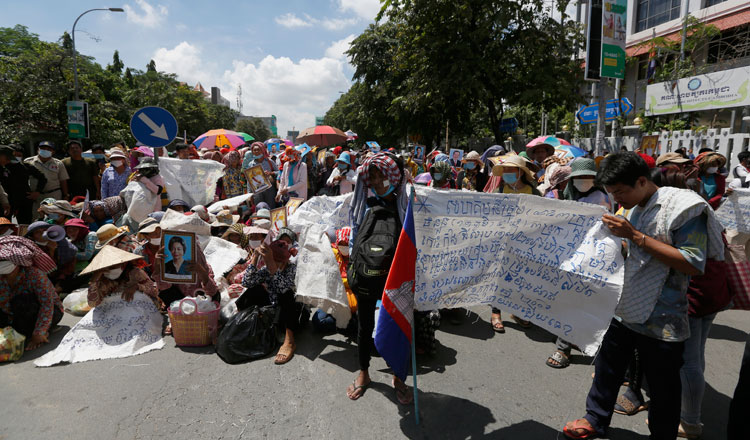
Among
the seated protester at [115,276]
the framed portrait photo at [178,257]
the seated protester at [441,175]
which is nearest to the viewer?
the seated protester at [115,276]

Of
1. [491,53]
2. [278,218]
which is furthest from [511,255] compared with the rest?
[491,53]

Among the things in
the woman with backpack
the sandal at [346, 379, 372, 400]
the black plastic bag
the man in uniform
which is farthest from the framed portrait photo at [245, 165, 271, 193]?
the sandal at [346, 379, 372, 400]

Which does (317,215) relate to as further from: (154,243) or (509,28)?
(509,28)

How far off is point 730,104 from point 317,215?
58.8 feet

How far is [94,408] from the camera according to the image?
302 cm

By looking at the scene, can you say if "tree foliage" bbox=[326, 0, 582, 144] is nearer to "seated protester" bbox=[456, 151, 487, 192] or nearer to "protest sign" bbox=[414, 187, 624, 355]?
"seated protester" bbox=[456, 151, 487, 192]

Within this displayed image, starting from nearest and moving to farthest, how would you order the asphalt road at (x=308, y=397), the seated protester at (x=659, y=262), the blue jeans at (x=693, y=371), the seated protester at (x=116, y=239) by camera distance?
1. the seated protester at (x=659, y=262)
2. the blue jeans at (x=693, y=371)
3. the asphalt road at (x=308, y=397)
4. the seated protester at (x=116, y=239)

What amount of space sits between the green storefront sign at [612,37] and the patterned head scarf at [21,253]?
11.6 metres

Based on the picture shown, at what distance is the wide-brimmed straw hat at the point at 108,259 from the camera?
3867 mm

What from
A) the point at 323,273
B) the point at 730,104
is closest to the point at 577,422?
the point at 323,273

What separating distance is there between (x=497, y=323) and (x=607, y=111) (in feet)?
62.0

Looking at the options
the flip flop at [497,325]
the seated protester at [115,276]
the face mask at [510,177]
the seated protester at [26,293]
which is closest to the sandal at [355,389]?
the flip flop at [497,325]

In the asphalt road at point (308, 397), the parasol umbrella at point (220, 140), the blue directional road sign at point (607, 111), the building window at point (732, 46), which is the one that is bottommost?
the asphalt road at point (308, 397)

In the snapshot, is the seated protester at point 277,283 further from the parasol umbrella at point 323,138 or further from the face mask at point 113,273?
the parasol umbrella at point 323,138
